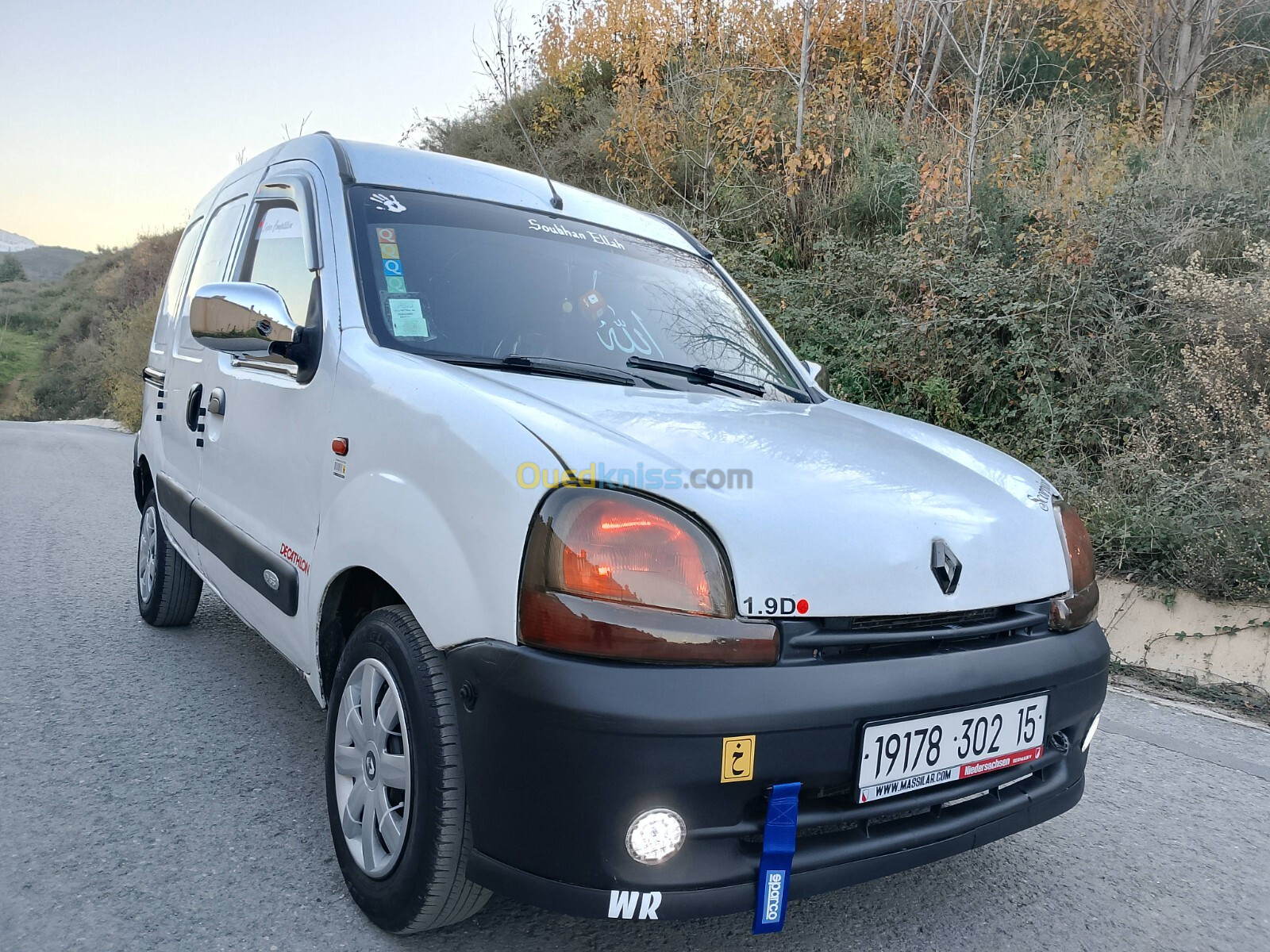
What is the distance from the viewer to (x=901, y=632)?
1.76m

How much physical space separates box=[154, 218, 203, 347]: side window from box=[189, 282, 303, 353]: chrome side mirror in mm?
1780

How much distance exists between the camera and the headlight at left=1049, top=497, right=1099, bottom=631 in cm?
208

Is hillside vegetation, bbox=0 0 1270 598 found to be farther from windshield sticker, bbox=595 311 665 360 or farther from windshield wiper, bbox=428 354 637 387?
windshield wiper, bbox=428 354 637 387

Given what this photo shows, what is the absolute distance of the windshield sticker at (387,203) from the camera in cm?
268

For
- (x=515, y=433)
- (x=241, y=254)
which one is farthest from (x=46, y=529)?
(x=515, y=433)

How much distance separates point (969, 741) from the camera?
1829 millimetres

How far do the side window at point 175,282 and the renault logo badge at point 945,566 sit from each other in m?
3.63

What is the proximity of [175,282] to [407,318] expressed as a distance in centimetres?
262

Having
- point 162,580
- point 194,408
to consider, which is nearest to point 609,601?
point 194,408

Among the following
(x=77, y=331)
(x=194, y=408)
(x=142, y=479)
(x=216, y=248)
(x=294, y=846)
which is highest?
(x=216, y=248)

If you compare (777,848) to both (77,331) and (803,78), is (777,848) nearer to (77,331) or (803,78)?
(803,78)

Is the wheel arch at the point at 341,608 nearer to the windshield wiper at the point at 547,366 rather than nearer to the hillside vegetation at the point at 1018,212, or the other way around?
the windshield wiper at the point at 547,366

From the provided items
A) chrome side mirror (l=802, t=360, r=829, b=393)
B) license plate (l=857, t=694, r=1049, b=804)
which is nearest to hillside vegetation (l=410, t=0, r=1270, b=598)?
chrome side mirror (l=802, t=360, r=829, b=393)

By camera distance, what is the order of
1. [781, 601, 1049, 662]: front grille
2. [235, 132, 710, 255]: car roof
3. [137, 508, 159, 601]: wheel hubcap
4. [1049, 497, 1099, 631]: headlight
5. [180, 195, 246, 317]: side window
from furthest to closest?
1. [137, 508, 159, 601]: wheel hubcap
2. [180, 195, 246, 317]: side window
3. [235, 132, 710, 255]: car roof
4. [1049, 497, 1099, 631]: headlight
5. [781, 601, 1049, 662]: front grille
